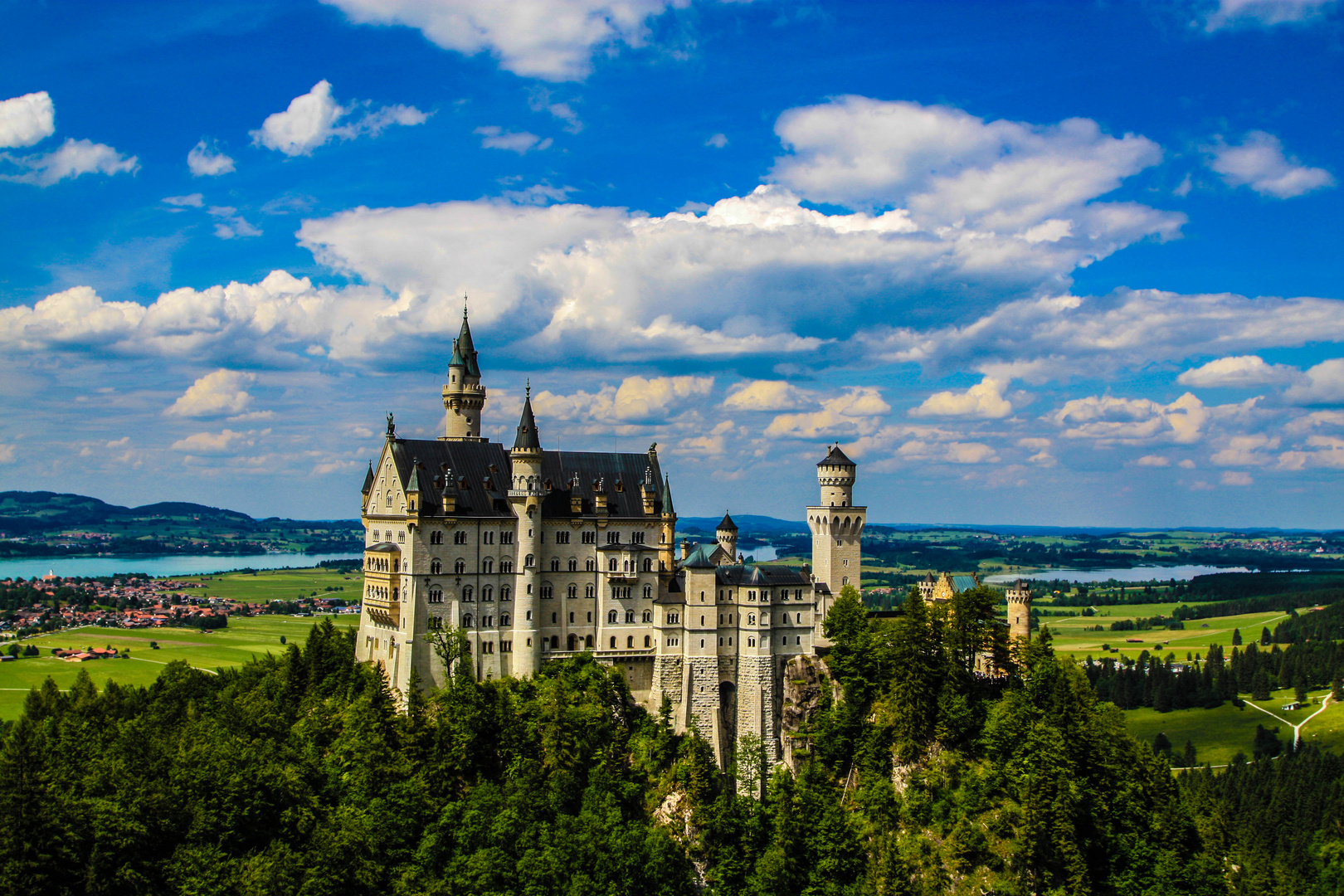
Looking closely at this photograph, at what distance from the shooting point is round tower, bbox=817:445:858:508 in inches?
3585

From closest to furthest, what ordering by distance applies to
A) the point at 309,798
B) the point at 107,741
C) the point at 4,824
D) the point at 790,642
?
the point at 4,824 < the point at 309,798 < the point at 107,741 < the point at 790,642

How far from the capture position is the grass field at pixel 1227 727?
456ft

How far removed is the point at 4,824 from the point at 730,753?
1989 inches

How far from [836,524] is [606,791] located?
3173 cm

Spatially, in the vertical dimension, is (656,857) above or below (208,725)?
below

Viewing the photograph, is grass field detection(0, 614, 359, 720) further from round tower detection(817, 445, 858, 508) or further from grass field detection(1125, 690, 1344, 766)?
grass field detection(1125, 690, 1344, 766)

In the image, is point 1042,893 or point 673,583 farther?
point 673,583

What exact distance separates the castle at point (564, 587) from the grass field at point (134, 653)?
48566mm

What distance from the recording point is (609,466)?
90125mm

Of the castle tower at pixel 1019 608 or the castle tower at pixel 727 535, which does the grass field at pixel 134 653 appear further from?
the castle tower at pixel 1019 608

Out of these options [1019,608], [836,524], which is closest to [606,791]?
[836,524]

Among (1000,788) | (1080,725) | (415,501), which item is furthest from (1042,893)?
(415,501)

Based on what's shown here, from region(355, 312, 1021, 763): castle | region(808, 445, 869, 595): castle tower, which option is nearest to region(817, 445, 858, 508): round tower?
region(808, 445, 869, 595): castle tower

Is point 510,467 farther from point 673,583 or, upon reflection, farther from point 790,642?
point 790,642
